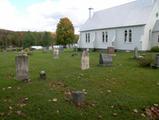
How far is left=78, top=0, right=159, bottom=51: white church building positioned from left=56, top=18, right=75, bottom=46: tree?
1038 centimetres

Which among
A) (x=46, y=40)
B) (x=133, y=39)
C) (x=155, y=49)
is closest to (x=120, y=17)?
(x=133, y=39)

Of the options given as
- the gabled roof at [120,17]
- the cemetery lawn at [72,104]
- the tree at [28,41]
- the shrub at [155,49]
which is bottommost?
the cemetery lawn at [72,104]

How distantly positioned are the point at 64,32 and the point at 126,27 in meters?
26.1

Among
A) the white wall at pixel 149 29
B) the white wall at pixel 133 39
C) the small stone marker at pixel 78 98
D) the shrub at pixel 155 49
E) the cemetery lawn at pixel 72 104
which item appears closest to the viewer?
the cemetery lawn at pixel 72 104

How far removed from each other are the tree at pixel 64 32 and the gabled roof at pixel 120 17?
8.63 metres

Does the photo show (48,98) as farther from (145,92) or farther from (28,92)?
(145,92)

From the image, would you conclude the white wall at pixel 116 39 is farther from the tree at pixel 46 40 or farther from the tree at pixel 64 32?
the tree at pixel 46 40

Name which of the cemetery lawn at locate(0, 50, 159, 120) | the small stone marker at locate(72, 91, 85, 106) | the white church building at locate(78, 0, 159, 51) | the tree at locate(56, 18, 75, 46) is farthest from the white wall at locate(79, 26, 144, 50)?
the small stone marker at locate(72, 91, 85, 106)

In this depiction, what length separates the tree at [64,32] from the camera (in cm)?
6675

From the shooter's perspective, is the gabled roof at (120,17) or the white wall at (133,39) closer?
the white wall at (133,39)

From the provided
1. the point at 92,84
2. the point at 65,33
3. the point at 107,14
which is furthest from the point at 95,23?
the point at 92,84

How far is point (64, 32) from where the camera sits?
218 feet

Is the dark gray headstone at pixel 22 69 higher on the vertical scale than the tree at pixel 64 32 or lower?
lower

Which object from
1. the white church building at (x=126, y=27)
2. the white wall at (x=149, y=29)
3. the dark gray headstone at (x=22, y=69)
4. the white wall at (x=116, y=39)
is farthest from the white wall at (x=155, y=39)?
the dark gray headstone at (x=22, y=69)
